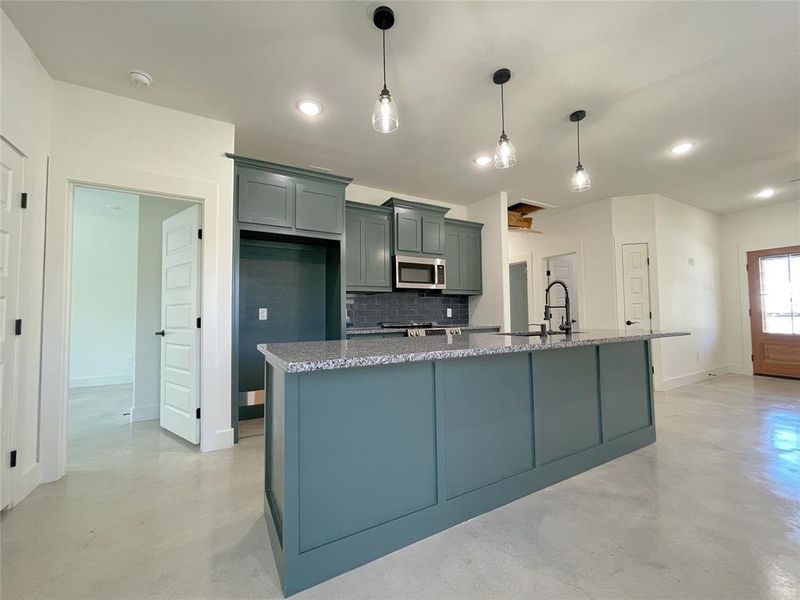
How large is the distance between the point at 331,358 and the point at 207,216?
7.65 ft

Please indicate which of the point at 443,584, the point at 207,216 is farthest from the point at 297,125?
the point at 443,584

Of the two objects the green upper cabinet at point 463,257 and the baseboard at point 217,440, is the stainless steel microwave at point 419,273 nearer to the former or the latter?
the green upper cabinet at point 463,257

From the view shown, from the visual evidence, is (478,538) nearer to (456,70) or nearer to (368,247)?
(456,70)

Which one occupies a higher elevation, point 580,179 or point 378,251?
point 580,179

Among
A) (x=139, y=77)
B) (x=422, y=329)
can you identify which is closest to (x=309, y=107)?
(x=139, y=77)

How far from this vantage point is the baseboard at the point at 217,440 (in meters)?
2.84

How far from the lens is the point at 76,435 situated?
3234 millimetres

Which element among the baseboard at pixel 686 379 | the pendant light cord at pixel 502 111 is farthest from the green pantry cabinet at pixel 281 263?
the baseboard at pixel 686 379

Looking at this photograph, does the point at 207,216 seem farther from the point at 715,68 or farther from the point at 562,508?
the point at 715,68

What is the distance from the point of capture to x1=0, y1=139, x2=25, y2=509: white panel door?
6.42 feet

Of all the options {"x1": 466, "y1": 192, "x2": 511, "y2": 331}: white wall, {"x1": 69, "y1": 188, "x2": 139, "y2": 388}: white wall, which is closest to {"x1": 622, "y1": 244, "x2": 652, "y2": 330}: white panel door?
{"x1": 466, "y1": 192, "x2": 511, "y2": 331}: white wall

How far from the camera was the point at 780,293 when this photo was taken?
221 inches

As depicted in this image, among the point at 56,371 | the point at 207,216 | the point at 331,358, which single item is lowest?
the point at 56,371

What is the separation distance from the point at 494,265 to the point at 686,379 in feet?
11.3
